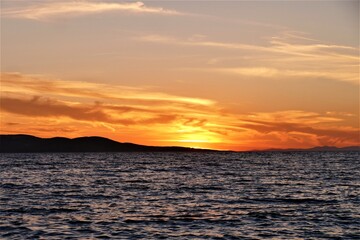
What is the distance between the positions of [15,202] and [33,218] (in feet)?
34.2

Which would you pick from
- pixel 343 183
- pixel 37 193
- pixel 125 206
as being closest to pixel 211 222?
pixel 125 206

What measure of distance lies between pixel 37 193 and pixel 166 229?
2714cm

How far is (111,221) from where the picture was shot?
1502 inches

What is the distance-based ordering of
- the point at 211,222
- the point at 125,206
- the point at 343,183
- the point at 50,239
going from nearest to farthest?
1. the point at 50,239
2. the point at 211,222
3. the point at 125,206
4. the point at 343,183

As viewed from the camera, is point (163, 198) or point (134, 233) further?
point (163, 198)

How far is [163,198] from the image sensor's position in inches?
2087

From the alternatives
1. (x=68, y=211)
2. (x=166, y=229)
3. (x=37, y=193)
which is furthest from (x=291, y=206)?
(x=37, y=193)

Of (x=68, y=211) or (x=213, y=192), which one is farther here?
(x=213, y=192)

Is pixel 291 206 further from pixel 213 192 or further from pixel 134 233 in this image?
pixel 134 233

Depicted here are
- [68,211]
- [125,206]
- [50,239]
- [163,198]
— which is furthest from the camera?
[163,198]

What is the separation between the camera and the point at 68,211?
43094 mm

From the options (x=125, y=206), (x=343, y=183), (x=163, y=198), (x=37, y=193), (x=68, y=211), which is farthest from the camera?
(x=343, y=183)

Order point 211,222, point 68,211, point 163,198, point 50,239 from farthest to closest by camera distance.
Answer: point 163,198
point 68,211
point 211,222
point 50,239

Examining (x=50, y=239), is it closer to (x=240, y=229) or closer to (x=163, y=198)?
(x=240, y=229)
